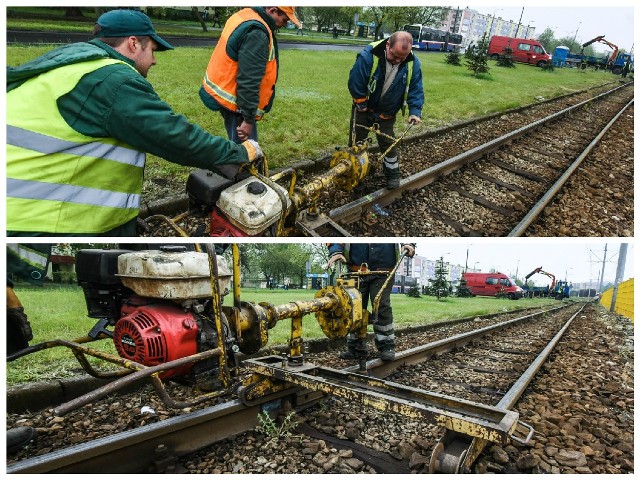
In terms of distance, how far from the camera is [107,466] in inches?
99.5

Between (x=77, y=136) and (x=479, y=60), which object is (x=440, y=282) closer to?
(x=479, y=60)

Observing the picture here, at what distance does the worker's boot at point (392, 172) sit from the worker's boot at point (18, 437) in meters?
4.38

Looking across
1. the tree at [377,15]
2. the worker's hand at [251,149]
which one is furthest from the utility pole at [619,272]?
the worker's hand at [251,149]

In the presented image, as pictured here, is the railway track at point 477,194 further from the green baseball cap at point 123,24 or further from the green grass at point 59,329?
the green baseball cap at point 123,24

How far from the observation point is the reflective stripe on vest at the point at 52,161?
2.36 meters

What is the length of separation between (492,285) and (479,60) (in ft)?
57.6

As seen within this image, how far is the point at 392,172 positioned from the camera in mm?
5844

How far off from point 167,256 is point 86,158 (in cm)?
75

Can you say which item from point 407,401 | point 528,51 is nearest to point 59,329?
point 407,401

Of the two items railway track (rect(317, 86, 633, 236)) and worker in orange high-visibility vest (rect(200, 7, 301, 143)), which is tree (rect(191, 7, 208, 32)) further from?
railway track (rect(317, 86, 633, 236))

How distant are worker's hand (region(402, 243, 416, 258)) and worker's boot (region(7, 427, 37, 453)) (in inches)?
134

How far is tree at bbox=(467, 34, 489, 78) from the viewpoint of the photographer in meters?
16.8

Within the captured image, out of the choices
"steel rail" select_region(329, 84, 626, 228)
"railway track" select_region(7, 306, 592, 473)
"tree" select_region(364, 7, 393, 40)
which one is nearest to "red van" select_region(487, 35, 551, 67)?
"steel rail" select_region(329, 84, 626, 228)

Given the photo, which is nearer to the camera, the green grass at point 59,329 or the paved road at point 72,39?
the green grass at point 59,329
